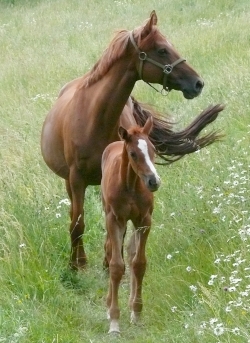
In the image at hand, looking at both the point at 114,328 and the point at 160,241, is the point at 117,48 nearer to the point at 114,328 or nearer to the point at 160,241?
the point at 160,241

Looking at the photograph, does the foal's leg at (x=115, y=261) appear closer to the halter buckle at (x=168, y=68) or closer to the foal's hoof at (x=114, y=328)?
the foal's hoof at (x=114, y=328)

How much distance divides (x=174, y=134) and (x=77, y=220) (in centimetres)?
141

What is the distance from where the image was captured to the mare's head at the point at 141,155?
529 cm

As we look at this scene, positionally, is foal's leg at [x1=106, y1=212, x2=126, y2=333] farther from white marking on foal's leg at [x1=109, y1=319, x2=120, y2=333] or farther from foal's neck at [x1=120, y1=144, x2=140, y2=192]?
foal's neck at [x1=120, y1=144, x2=140, y2=192]

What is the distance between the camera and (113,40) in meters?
6.95

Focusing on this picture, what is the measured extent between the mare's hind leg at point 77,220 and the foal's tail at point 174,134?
3.29 feet

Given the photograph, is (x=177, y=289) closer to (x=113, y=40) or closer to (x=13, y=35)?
(x=113, y=40)

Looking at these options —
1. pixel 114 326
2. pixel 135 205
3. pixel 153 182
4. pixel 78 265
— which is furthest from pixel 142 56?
pixel 114 326

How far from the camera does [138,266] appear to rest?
238 inches

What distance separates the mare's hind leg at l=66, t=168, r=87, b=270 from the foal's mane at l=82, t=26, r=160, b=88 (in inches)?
32.6

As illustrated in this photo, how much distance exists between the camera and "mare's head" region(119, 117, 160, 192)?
5285 millimetres

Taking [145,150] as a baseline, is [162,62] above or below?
above

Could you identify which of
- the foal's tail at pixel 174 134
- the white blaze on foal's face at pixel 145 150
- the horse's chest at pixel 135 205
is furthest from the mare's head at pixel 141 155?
the foal's tail at pixel 174 134

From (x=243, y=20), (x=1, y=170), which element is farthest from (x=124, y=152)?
(x=243, y=20)
